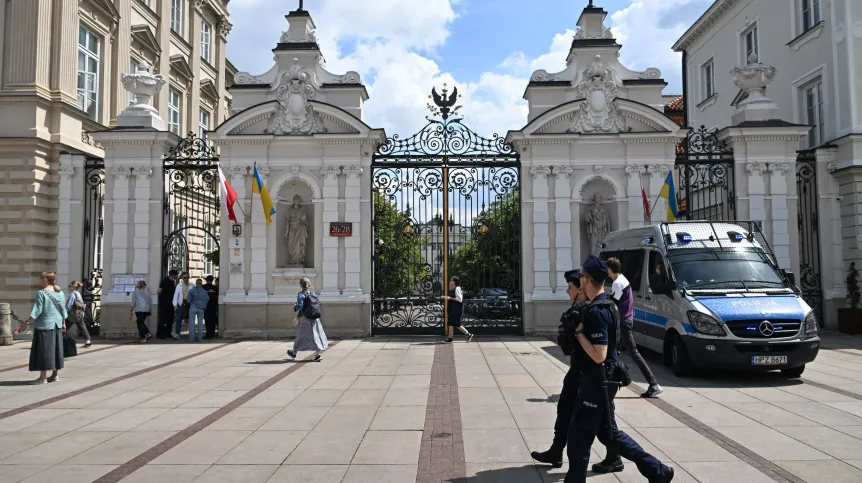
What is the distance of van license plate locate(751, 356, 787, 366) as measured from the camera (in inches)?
379

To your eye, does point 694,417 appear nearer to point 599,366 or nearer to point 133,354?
point 599,366

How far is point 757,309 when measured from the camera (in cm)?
984

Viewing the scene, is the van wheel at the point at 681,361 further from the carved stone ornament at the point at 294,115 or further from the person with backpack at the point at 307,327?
the carved stone ornament at the point at 294,115

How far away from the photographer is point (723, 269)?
1101cm

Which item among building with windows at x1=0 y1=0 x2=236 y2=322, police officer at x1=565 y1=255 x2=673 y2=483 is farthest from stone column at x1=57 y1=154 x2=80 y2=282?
police officer at x1=565 y1=255 x2=673 y2=483

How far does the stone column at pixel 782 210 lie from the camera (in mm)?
16266

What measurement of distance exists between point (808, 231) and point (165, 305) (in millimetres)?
17137

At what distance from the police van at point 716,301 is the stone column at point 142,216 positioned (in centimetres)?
1202

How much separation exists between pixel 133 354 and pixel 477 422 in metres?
9.45

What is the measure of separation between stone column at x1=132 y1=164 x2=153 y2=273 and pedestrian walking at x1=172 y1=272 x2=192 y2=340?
3.28 ft

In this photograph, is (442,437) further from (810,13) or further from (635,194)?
(810,13)

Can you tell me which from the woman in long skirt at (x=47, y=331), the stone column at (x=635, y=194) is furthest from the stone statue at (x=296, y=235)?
the stone column at (x=635, y=194)

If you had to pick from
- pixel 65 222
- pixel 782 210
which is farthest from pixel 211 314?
pixel 782 210

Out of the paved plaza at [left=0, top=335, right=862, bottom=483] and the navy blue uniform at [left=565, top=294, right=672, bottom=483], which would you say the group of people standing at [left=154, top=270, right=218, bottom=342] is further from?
the navy blue uniform at [left=565, top=294, right=672, bottom=483]
